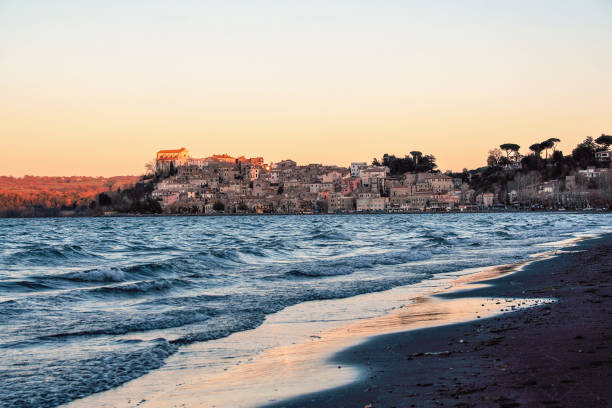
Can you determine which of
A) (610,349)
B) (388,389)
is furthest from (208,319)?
(610,349)

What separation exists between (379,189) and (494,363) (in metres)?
165

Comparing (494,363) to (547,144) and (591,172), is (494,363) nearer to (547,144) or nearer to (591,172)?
(591,172)

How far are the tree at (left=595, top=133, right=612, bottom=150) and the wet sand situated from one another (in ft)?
567

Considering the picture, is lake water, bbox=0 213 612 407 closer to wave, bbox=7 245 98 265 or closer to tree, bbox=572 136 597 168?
wave, bbox=7 245 98 265

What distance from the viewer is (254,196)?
564ft

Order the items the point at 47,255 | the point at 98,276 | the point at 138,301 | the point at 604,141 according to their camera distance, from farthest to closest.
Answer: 1. the point at 604,141
2. the point at 47,255
3. the point at 98,276
4. the point at 138,301

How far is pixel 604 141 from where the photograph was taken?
543 feet

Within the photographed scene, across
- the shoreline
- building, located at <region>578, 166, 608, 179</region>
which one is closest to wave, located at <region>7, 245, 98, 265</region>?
the shoreline

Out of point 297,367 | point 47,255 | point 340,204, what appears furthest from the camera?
point 340,204

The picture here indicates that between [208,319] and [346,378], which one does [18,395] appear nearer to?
[346,378]

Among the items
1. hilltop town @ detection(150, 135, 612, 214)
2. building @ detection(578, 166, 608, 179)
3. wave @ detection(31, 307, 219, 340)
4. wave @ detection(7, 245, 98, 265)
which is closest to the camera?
wave @ detection(31, 307, 219, 340)

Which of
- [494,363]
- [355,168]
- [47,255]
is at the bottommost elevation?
[47,255]

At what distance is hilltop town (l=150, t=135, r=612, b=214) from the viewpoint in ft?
511

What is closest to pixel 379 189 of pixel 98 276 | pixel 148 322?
pixel 98 276
